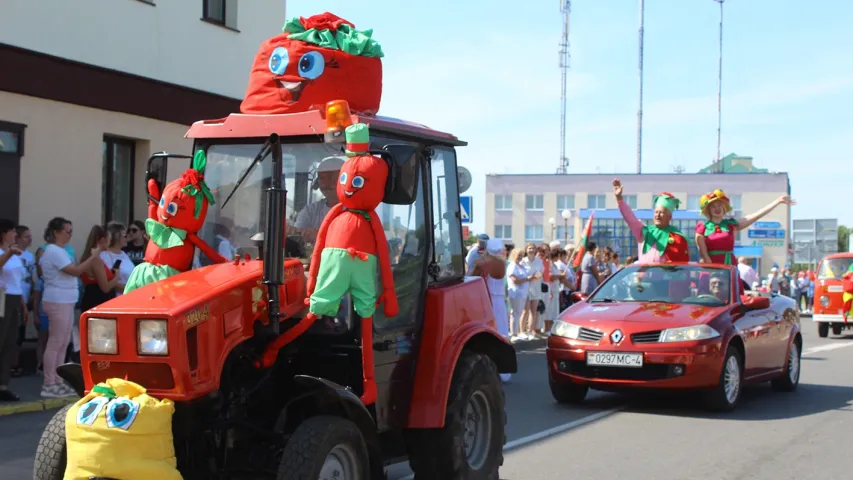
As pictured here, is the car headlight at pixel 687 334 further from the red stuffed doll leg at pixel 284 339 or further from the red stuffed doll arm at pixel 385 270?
the red stuffed doll leg at pixel 284 339

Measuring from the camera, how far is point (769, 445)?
8633 millimetres

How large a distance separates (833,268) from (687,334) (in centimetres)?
1616

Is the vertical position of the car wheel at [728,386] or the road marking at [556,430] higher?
the car wheel at [728,386]

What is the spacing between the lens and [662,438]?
894 centimetres

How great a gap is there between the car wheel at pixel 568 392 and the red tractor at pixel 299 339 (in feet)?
13.4

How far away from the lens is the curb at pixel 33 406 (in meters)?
9.66

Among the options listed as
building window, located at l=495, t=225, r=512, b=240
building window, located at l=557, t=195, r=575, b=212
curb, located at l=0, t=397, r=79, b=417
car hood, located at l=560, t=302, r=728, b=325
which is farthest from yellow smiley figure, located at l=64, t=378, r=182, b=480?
building window, located at l=495, t=225, r=512, b=240

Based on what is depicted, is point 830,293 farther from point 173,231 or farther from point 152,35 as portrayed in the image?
point 173,231

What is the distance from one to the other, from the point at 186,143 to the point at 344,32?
10623 mm

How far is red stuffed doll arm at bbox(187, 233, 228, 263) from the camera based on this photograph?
5.53 meters

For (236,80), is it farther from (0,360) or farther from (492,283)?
(0,360)

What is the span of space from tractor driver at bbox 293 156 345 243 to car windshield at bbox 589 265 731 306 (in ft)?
20.9

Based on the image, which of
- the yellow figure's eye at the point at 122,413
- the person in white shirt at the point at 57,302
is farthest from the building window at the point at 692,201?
the yellow figure's eye at the point at 122,413

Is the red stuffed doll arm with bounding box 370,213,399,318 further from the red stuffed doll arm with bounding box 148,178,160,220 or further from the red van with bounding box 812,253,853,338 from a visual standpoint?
the red van with bounding box 812,253,853,338
